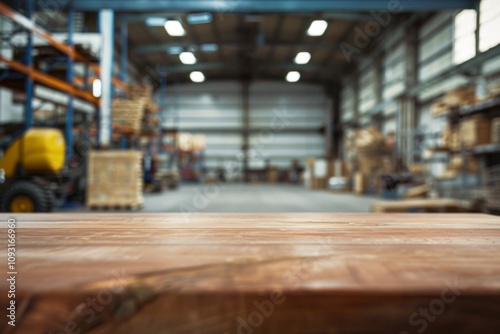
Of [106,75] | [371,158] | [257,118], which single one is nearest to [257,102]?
[257,118]

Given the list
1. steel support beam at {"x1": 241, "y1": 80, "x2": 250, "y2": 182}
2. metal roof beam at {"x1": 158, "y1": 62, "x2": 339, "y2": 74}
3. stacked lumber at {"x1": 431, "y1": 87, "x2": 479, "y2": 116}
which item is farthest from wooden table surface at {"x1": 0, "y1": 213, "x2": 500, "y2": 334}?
steel support beam at {"x1": 241, "y1": 80, "x2": 250, "y2": 182}

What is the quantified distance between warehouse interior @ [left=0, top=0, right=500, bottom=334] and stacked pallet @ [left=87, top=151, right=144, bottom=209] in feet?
0.14

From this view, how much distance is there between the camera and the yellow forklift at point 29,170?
663cm

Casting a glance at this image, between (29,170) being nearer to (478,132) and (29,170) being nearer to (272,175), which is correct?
(478,132)

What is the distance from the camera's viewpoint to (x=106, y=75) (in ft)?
33.1

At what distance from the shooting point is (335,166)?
1667 cm

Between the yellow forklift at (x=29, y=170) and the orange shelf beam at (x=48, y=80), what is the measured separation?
121 centimetres

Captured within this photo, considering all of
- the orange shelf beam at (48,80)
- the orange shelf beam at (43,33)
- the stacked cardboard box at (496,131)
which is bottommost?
the stacked cardboard box at (496,131)

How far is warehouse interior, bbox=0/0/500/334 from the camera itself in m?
0.46

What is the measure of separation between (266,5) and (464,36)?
6345mm

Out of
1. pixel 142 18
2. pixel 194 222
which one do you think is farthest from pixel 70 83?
pixel 194 222

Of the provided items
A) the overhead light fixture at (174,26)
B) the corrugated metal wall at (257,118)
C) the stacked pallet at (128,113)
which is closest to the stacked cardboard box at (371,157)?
the overhead light fixture at (174,26)

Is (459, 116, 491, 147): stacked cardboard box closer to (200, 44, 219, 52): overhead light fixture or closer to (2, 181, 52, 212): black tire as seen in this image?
(2, 181, 52, 212): black tire

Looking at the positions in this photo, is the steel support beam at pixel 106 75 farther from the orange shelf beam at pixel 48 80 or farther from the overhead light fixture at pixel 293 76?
the overhead light fixture at pixel 293 76
